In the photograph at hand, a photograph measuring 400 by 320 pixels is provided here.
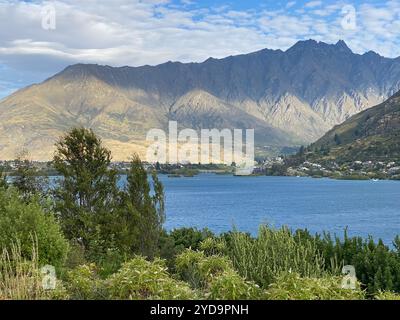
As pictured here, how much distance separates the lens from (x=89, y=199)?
25438 mm

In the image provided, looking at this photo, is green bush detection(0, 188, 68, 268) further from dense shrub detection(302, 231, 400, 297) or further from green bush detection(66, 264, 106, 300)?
dense shrub detection(302, 231, 400, 297)

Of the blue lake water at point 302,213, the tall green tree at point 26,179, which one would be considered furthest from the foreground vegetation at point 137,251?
the blue lake water at point 302,213

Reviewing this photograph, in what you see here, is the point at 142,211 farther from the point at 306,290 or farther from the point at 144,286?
the point at 306,290

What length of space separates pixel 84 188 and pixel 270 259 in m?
14.2

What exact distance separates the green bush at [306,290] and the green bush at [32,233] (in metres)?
7.98

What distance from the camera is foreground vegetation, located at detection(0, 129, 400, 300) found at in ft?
30.8

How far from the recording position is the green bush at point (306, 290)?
337 inches

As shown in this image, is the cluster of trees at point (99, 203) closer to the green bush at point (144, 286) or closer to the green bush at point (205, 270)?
the green bush at point (205, 270)

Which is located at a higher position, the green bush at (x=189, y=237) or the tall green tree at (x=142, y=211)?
the tall green tree at (x=142, y=211)

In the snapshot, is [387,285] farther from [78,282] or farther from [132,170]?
[132,170]

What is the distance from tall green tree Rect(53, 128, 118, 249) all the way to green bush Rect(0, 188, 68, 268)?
9.09 m
